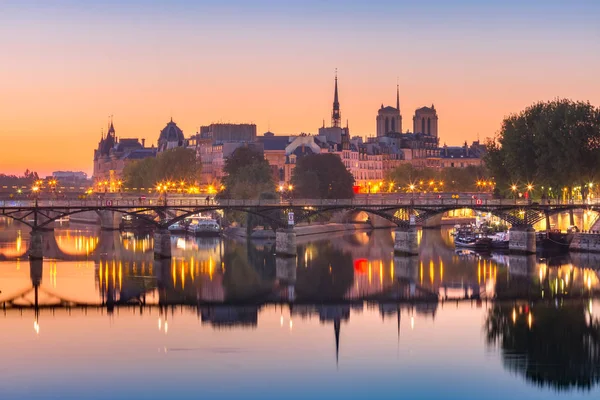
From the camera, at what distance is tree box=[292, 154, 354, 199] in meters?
124

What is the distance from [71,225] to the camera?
144 metres

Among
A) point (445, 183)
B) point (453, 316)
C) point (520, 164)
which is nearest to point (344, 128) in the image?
point (445, 183)

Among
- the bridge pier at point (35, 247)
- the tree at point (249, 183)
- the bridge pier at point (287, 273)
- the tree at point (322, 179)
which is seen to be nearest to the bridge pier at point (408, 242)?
the bridge pier at point (287, 273)

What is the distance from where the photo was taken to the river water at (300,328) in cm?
4094

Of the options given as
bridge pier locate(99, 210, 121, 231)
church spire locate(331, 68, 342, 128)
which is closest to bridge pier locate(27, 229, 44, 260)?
bridge pier locate(99, 210, 121, 231)

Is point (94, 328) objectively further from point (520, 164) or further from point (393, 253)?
point (520, 164)

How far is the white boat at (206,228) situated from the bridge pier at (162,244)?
2932cm

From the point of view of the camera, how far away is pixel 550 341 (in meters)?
47.9

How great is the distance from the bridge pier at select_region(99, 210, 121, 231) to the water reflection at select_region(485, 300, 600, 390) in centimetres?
7417

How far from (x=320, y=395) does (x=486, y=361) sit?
26.3 feet

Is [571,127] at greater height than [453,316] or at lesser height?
greater

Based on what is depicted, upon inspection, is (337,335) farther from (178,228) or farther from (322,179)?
(322,179)

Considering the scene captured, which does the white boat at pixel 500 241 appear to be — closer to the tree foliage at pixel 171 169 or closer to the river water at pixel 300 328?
the river water at pixel 300 328

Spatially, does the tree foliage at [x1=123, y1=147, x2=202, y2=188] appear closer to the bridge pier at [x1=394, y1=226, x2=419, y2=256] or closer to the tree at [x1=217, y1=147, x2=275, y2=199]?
the tree at [x1=217, y1=147, x2=275, y2=199]
